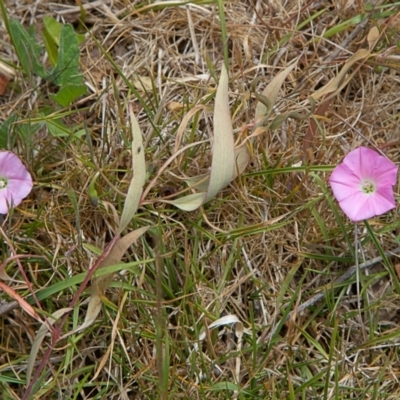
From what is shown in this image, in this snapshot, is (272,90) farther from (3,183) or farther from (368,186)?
(3,183)

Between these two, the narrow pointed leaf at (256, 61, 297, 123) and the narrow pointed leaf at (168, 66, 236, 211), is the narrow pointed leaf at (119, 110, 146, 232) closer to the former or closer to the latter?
the narrow pointed leaf at (168, 66, 236, 211)

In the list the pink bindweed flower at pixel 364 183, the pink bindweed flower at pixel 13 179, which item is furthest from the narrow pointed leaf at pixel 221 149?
→ the pink bindweed flower at pixel 13 179

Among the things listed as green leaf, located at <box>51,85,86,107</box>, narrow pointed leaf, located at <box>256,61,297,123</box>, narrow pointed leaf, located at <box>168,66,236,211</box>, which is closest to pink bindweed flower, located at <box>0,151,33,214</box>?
green leaf, located at <box>51,85,86,107</box>

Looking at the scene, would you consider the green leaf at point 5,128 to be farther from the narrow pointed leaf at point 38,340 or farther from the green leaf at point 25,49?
the narrow pointed leaf at point 38,340

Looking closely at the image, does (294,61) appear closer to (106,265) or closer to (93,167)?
(93,167)

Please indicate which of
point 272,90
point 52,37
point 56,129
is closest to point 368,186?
point 272,90

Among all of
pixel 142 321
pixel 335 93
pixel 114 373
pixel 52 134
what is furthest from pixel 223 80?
pixel 114 373
